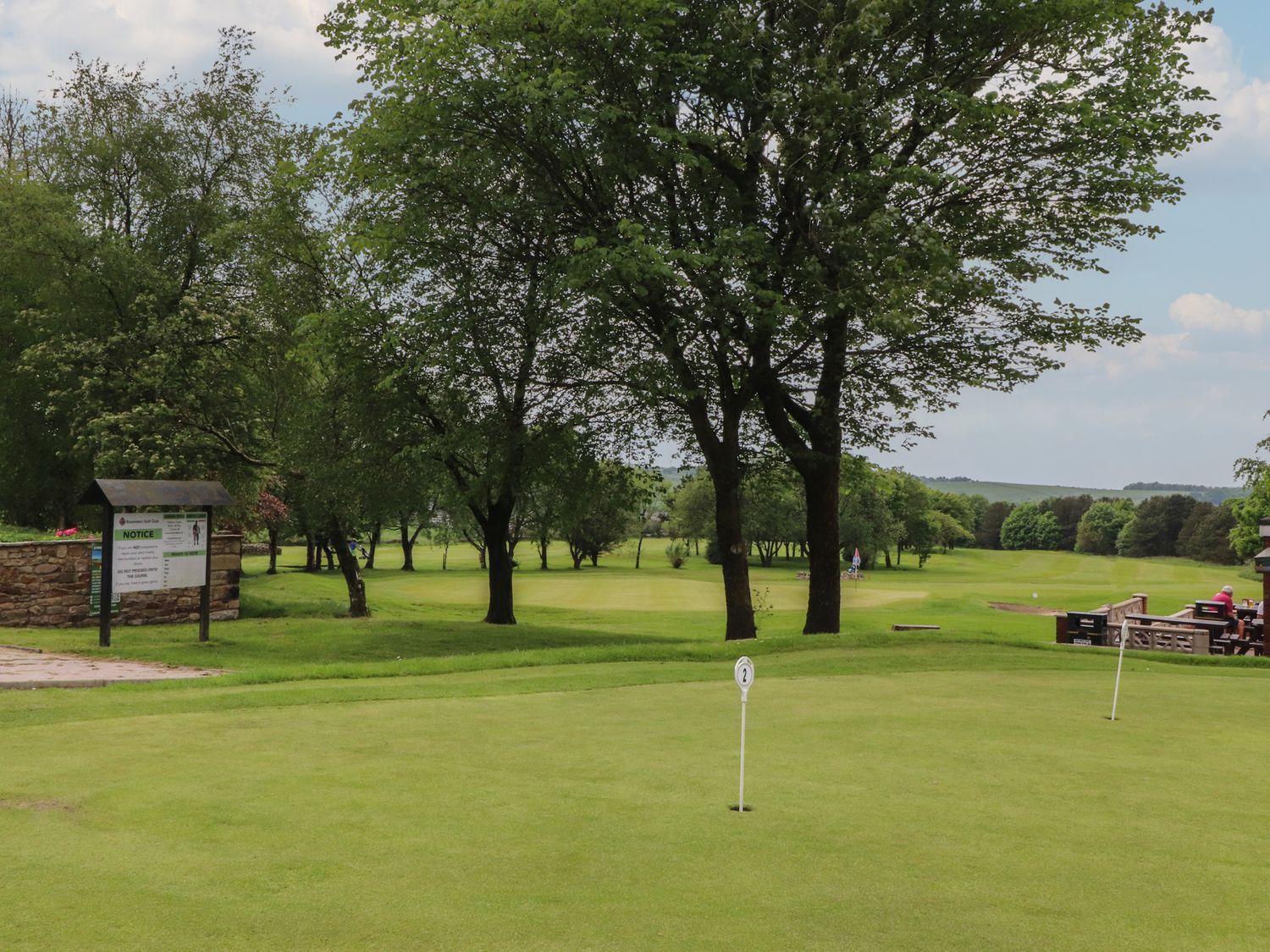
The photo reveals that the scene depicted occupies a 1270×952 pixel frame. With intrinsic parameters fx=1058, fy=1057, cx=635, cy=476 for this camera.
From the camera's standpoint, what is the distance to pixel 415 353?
946 inches

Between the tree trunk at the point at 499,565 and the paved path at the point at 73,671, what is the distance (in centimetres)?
1330

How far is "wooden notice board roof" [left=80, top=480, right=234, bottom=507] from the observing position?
18.5 metres

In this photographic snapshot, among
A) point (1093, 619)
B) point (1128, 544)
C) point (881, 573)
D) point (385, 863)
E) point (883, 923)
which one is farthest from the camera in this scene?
point (1128, 544)

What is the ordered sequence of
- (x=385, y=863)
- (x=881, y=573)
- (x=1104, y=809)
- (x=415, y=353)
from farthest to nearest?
(x=881, y=573)
(x=415, y=353)
(x=1104, y=809)
(x=385, y=863)

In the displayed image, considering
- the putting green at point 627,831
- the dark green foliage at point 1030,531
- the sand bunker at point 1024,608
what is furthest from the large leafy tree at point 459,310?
the dark green foliage at point 1030,531

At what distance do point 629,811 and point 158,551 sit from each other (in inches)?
622

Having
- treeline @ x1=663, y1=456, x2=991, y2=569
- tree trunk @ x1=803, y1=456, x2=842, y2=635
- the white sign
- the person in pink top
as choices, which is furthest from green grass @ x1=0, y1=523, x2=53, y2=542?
treeline @ x1=663, y1=456, x2=991, y2=569

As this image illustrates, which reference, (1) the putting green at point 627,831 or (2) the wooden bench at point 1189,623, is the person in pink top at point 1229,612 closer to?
(2) the wooden bench at point 1189,623

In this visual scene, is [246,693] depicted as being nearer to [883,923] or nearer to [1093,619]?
[883,923]

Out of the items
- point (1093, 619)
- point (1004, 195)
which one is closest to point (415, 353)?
point (1004, 195)

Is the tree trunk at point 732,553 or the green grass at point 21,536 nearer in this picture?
the tree trunk at point 732,553

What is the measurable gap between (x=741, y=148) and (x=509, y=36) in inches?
205

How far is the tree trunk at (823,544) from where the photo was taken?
22.7 metres

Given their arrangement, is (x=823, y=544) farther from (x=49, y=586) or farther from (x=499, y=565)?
(x=49, y=586)
